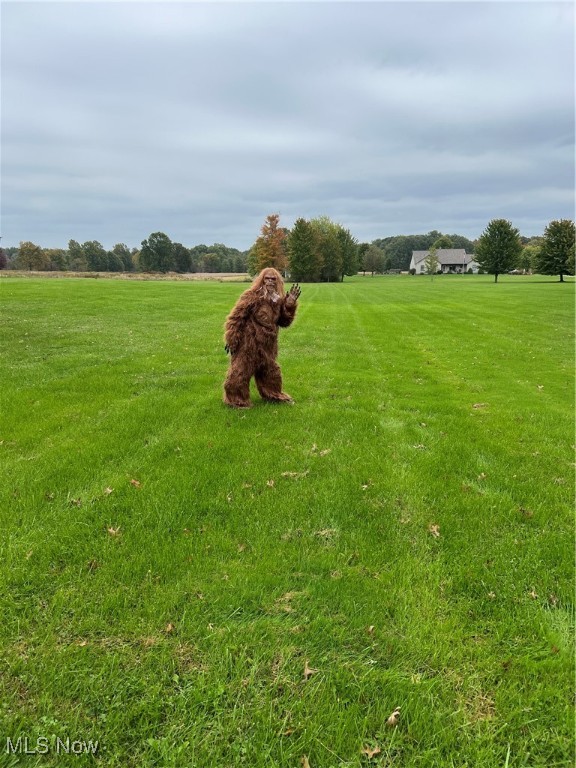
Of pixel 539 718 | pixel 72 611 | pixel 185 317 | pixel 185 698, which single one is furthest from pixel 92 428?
pixel 185 317

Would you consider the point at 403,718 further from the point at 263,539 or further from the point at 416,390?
the point at 416,390

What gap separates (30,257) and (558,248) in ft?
329

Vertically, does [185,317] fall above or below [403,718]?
above

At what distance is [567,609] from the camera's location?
3.27 metres

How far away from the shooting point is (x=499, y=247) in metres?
64.2

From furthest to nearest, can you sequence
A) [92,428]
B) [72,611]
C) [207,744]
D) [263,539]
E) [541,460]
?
1. [92,428]
2. [541,460]
3. [263,539]
4. [72,611]
5. [207,744]

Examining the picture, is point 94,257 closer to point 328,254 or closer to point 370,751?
point 328,254

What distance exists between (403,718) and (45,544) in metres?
3.00

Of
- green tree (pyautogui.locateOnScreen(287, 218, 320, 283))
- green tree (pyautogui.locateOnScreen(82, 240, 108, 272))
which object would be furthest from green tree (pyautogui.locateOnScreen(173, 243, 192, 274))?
green tree (pyautogui.locateOnScreen(287, 218, 320, 283))

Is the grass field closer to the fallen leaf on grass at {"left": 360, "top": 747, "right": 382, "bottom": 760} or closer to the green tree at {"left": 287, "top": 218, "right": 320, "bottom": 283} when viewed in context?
the fallen leaf on grass at {"left": 360, "top": 747, "right": 382, "bottom": 760}

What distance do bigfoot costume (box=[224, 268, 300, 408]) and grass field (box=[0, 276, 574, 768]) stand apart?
54cm

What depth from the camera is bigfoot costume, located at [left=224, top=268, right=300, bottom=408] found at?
697 cm

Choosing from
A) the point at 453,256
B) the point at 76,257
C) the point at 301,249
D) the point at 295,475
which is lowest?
the point at 295,475

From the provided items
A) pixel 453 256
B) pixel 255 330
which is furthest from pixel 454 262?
pixel 255 330
